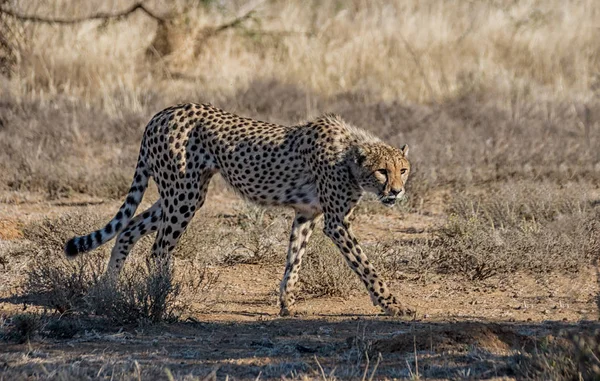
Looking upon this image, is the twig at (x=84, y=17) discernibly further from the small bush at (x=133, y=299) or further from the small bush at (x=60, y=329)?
the small bush at (x=60, y=329)

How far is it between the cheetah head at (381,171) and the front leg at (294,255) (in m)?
0.51

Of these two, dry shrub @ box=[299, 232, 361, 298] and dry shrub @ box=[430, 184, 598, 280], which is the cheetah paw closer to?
dry shrub @ box=[299, 232, 361, 298]

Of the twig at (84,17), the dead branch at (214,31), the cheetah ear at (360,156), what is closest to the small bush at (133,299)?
the cheetah ear at (360,156)

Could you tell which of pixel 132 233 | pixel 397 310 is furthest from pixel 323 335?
pixel 132 233

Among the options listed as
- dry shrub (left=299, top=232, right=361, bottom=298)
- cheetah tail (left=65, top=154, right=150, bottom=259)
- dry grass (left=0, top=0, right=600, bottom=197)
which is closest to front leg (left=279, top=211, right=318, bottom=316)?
dry shrub (left=299, top=232, right=361, bottom=298)

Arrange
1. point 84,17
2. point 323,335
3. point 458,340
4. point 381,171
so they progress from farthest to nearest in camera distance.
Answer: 1. point 84,17
2. point 381,171
3. point 323,335
4. point 458,340

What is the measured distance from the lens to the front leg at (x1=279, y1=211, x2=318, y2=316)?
5.95m

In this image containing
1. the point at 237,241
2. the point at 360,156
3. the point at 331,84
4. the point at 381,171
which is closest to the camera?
the point at 381,171

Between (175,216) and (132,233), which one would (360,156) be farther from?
(132,233)

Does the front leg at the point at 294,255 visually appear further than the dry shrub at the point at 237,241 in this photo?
No

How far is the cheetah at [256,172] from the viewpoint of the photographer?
5930 mm

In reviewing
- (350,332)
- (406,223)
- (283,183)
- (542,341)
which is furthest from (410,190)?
(542,341)

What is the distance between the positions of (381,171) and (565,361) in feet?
6.72

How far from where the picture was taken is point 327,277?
620 cm
